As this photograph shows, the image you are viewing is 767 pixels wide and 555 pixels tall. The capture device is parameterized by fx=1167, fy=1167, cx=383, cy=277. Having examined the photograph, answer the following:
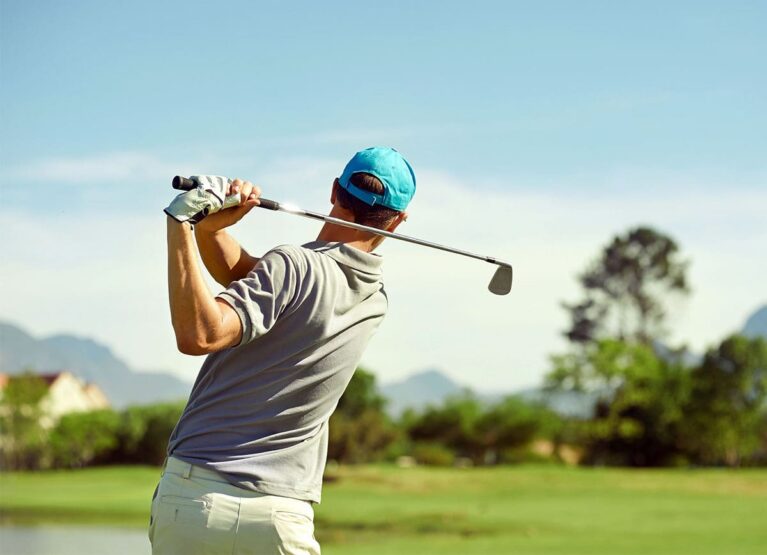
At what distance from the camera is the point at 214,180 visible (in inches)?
92.5

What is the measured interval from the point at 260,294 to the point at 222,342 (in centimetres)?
14

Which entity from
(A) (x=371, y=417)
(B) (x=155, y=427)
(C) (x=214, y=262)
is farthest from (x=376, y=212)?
(B) (x=155, y=427)

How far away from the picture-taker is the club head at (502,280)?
3.28m

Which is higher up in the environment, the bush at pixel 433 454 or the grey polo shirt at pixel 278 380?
the grey polo shirt at pixel 278 380

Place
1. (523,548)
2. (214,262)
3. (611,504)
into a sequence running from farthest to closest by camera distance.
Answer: (611,504) < (523,548) < (214,262)

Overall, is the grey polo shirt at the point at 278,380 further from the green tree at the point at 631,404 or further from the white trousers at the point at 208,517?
the green tree at the point at 631,404

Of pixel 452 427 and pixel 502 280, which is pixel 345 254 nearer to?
pixel 502 280

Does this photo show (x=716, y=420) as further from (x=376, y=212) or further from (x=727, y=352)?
(x=376, y=212)

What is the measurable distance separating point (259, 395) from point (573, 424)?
4218 cm

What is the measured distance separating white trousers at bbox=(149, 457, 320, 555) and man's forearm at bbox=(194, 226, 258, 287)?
1.46ft

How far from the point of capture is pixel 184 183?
7.57 feet

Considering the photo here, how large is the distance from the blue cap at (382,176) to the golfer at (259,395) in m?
0.10

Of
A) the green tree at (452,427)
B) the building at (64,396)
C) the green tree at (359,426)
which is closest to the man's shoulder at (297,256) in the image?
the green tree at (359,426)

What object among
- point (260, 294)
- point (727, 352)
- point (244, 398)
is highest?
point (727, 352)
